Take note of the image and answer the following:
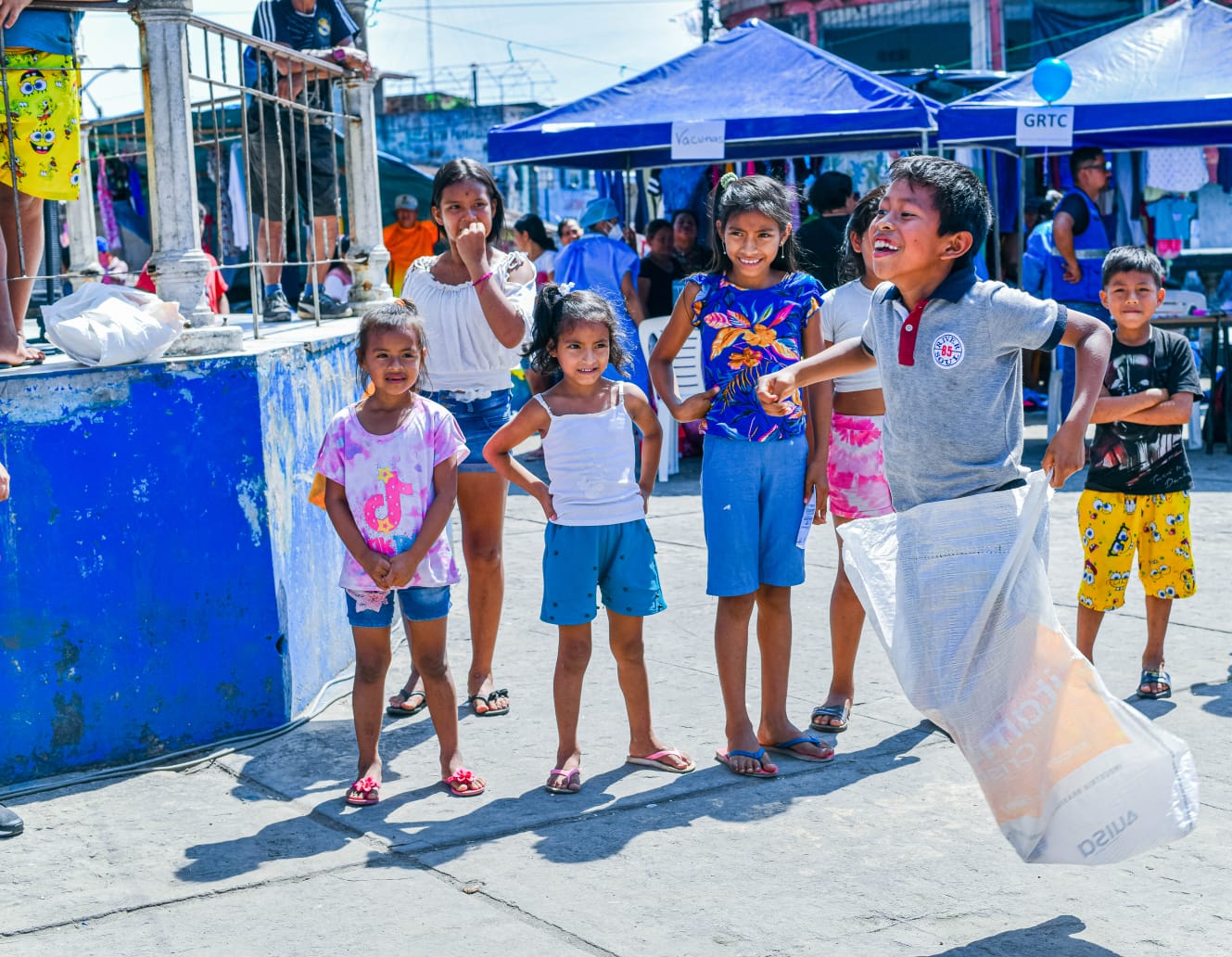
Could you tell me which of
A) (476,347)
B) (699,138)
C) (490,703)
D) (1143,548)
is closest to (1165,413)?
(1143,548)

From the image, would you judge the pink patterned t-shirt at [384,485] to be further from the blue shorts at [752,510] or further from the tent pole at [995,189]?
the tent pole at [995,189]

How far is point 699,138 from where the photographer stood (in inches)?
395

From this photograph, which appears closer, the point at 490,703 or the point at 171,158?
the point at 171,158

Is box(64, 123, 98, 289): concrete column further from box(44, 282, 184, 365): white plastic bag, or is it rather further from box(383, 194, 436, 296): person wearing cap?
box(383, 194, 436, 296): person wearing cap

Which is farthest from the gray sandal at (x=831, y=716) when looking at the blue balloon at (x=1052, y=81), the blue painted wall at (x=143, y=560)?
the blue balloon at (x=1052, y=81)

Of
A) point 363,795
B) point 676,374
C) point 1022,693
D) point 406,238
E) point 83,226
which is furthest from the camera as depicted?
point 406,238

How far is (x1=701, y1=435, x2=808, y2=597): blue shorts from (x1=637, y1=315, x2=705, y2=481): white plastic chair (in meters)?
4.99

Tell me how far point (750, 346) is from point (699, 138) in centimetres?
599

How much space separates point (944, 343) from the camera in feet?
11.2

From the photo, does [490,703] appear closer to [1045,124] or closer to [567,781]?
[567,781]

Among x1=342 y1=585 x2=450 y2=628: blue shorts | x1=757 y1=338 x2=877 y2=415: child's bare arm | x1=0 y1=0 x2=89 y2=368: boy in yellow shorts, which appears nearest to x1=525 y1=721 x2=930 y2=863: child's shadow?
x1=342 y1=585 x2=450 y2=628: blue shorts

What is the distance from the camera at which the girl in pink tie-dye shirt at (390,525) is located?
13.8ft

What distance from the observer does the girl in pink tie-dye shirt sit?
13.8 feet

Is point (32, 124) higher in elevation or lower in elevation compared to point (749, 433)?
higher
